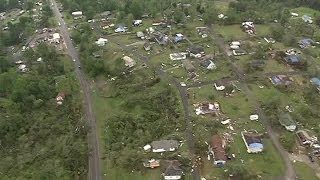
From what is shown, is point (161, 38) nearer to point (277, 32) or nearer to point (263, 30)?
point (263, 30)

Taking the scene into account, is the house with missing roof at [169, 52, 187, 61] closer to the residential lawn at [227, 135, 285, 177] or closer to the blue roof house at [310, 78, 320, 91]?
the blue roof house at [310, 78, 320, 91]

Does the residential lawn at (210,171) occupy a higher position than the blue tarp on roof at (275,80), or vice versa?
the blue tarp on roof at (275,80)

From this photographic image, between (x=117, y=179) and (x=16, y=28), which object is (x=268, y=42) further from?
(x=16, y=28)

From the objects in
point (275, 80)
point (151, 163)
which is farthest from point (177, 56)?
point (151, 163)

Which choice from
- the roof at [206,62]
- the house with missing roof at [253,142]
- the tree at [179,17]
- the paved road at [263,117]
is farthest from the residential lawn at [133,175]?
the tree at [179,17]

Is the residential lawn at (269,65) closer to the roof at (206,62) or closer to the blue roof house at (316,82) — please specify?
the blue roof house at (316,82)

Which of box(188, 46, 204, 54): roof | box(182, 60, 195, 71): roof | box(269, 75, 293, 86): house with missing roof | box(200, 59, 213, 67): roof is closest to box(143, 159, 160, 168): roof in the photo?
box(182, 60, 195, 71): roof
